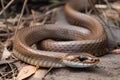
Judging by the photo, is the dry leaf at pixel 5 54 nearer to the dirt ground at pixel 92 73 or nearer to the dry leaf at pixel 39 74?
the dry leaf at pixel 39 74

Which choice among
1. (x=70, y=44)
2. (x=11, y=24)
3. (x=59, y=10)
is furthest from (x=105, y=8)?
(x=70, y=44)

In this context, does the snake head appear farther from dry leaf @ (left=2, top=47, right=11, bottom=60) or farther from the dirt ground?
dry leaf @ (left=2, top=47, right=11, bottom=60)

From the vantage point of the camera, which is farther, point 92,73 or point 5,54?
point 5,54

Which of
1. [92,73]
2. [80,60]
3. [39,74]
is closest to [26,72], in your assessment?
[39,74]

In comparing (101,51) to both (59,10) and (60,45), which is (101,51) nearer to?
(60,45)

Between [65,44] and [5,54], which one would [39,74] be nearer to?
[65,44]
